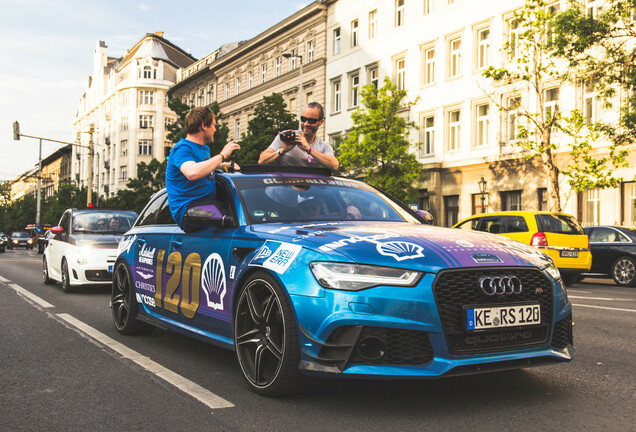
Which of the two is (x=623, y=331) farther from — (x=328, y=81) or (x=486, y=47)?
(x=328, y=81)

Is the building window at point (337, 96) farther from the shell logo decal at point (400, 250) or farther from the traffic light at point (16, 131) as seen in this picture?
the shell logo decal at point (400, 250)

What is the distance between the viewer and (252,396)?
14.4 ft

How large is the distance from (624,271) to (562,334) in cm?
1438

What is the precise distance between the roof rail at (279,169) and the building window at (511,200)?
84.9 feet

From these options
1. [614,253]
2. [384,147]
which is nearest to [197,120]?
[614,253]

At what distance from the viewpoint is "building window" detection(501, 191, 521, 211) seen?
3066 cm

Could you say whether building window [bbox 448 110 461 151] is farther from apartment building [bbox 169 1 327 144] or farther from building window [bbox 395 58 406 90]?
apartment building [bbox 169 1 327 144]

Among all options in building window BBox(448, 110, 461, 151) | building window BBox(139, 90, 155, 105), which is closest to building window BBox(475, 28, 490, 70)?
building window BBox(448, 110, 461, 151)

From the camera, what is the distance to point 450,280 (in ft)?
12.7

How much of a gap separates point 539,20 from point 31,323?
19.7m

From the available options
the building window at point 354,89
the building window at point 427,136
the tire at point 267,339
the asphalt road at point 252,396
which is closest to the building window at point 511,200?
the building window at point 427,136

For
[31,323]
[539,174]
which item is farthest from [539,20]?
[31,323]

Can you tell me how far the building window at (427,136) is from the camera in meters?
35.7

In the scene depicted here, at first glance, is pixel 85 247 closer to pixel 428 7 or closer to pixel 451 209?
pixel 451 209
